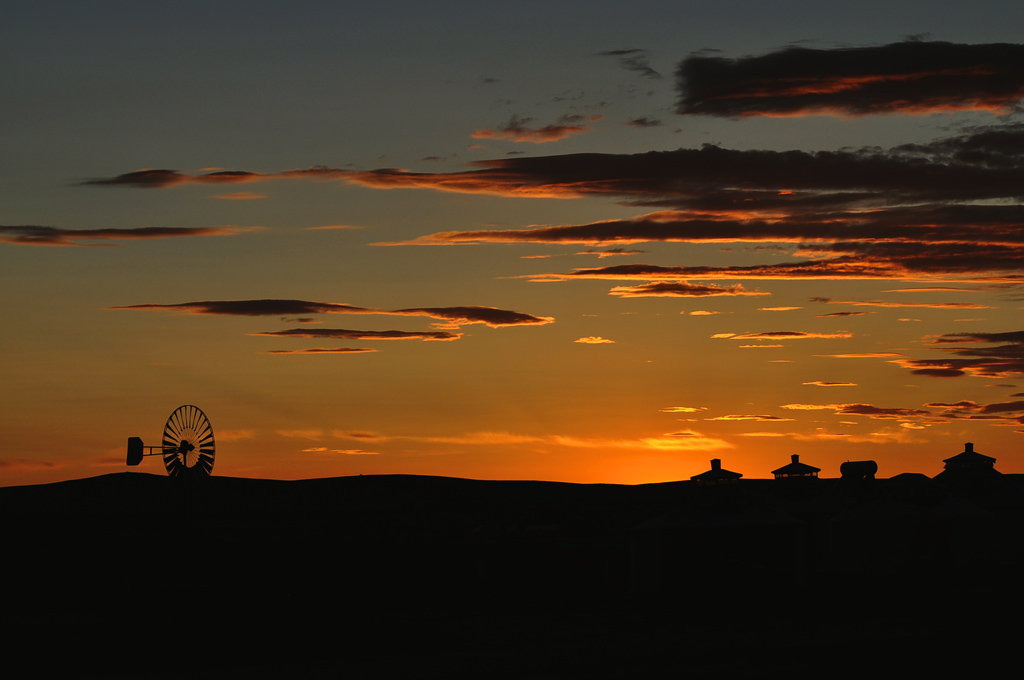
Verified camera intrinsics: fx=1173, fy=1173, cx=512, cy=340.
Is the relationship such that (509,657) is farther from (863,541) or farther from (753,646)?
(863,541)

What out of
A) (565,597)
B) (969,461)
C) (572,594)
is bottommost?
(565,597)

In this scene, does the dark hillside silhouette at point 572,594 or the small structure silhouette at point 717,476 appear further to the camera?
the small structure silhouette at point 717,476

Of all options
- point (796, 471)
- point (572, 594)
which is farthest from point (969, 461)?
point (572, 594)

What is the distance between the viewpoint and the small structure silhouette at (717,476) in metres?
72.4

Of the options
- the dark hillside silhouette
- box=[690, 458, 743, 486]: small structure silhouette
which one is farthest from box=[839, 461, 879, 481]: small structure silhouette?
box=[690, 458, 743, 486]: small structure silhouette

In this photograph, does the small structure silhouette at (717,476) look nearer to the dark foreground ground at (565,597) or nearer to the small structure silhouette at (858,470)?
the dark foreground ground at (565,597)

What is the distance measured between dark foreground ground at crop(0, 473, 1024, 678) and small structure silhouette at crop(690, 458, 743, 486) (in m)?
3.73

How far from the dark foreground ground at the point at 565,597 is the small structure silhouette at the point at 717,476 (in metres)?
3.73

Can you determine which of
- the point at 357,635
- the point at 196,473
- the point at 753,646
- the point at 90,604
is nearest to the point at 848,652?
the point at 753,646

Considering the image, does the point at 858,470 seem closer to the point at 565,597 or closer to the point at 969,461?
the point at 969,461

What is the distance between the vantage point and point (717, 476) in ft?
246

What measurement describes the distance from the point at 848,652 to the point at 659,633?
7828 mm

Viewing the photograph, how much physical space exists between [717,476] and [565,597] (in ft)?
66.0

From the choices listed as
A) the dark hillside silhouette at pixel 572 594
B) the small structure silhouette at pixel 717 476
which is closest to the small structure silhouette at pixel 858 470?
the dark hillside silhouette at pixel 572 594
